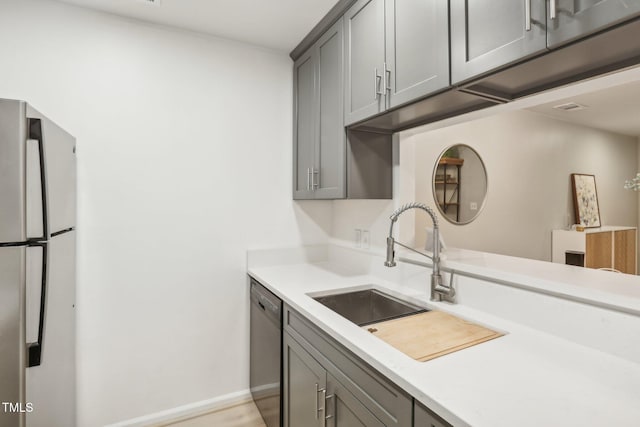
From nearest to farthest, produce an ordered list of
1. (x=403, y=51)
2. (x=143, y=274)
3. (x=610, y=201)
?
(x=403, y=51), (x=143, y=274), (x=610, y=201)

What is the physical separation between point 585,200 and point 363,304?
2389 mm

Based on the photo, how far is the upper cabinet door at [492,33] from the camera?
93 cm

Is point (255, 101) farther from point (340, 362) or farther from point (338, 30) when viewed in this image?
point (340, 362)

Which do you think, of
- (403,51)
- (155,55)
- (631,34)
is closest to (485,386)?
(631,34)

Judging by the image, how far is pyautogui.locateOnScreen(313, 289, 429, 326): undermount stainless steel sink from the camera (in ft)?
5.74

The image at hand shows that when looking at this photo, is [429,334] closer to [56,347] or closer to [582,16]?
[582,16]

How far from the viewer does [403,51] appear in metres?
1.40

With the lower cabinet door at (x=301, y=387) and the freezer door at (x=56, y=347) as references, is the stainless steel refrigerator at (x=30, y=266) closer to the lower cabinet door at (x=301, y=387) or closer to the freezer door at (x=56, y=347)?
the freezer door at (x=56, y=347)

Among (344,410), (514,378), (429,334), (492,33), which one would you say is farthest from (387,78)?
(344,410)

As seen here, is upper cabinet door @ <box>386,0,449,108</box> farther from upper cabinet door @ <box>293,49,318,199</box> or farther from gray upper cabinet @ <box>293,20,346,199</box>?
upper cabinet door @ <box>293,49,318,199</box>

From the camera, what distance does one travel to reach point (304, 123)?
230cm

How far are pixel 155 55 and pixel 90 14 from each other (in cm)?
37

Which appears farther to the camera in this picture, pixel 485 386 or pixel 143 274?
pixel 143 274

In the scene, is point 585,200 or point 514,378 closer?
point 514,378
